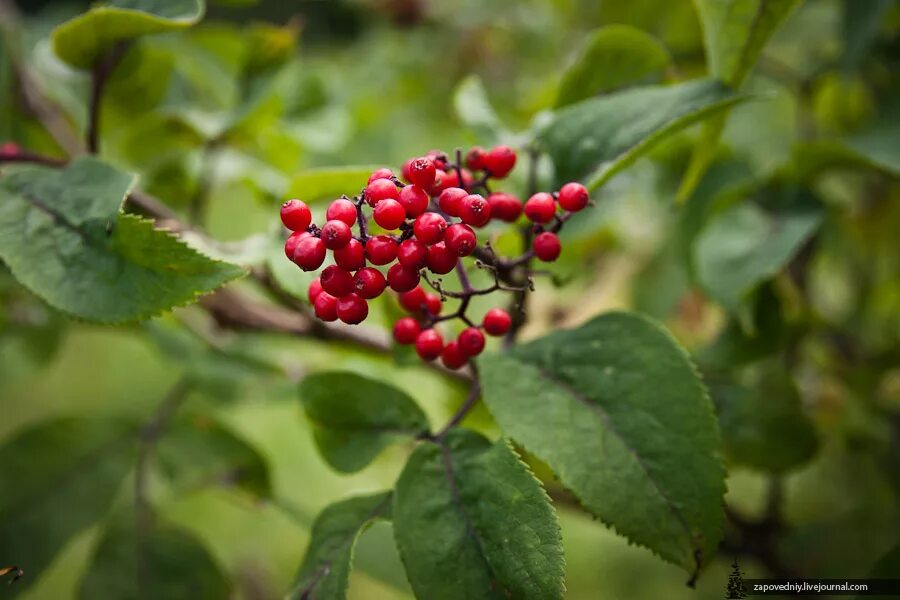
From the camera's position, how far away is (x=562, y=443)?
601 millimetres

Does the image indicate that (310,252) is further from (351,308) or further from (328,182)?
(328,182)

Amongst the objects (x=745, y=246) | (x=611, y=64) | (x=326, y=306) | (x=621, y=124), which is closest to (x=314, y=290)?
(x=326, y=306)

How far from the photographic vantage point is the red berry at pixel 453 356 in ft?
Result: 2.24

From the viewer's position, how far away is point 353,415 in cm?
74

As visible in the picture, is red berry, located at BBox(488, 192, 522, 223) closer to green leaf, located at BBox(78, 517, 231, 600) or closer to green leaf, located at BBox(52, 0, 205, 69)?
green leaf, located at BBox(52, 0, 205, 69)

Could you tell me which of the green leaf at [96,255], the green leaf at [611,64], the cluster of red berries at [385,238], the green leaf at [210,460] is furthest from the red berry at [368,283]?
the green leaf at [210,460]

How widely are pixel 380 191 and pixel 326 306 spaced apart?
11 cm

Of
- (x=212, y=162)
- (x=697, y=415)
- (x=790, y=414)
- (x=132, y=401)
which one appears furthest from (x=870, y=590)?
(x=132, y=401)

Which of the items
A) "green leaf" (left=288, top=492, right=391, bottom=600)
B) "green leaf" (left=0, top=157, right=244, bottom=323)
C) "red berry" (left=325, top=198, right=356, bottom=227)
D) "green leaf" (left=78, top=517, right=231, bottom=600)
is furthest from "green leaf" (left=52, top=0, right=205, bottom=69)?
"green leaf" (left=78, top=517, right=231, bottom=600)

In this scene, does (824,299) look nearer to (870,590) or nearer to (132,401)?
(870,590)

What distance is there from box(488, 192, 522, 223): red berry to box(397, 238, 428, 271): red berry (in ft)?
0.54

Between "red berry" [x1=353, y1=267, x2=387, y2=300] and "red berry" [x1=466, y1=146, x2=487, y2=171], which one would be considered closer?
"red berry" [x1=353, y1=267, x2=387, y2=300]

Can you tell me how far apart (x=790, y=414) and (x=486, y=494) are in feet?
1.81

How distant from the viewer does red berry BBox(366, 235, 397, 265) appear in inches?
22.4
